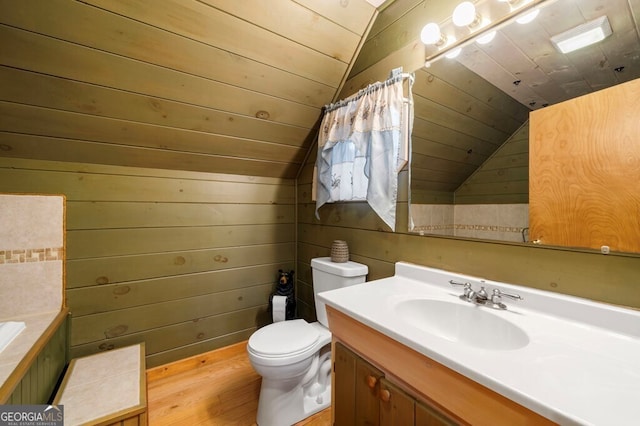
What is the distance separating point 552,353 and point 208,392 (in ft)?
5.81

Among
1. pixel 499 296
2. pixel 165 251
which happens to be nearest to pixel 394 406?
pixel 499 296

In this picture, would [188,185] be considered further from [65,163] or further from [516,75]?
[516,75]

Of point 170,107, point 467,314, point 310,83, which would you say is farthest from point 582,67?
point 170,107

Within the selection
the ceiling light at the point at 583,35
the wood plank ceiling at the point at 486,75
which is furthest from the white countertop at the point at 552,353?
the ceiling light at the point at 583,35

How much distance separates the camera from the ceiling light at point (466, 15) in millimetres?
1041

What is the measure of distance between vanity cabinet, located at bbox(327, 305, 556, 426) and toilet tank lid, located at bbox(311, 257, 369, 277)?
48 cm

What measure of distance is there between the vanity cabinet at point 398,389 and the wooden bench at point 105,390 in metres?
0.87

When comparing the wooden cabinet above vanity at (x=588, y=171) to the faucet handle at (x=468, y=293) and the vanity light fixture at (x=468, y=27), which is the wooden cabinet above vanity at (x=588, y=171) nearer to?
the faucet handle at (x=468, y=293)

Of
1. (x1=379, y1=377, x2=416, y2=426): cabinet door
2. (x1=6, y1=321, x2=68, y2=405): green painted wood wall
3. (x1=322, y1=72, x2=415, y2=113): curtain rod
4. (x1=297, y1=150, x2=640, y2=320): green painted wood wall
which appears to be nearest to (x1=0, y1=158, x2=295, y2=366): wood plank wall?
(x1=6, y1=321, x2=68, y2=405): green painted wood wall

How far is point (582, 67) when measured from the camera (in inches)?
→ 33.4

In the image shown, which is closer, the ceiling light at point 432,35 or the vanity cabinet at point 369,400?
the vanity cabinet at point 369,400

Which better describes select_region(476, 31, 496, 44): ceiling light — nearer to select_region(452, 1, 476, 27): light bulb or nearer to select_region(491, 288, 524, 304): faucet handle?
select_region(452, 1, 476, 27): light bulb

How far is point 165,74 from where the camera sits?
138cm

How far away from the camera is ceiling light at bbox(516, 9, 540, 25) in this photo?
3.12 ft
